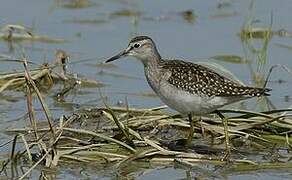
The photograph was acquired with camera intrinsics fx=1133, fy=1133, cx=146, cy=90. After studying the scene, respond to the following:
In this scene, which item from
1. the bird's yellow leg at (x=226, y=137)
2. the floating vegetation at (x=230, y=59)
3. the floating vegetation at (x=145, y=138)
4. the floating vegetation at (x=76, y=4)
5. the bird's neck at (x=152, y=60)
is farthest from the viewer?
the floating vegetation at (x=76, y=4)

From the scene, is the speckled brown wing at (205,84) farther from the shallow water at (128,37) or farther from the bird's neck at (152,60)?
the shallow water at (128,37)

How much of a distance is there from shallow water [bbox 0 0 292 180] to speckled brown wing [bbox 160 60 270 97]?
4.37ft

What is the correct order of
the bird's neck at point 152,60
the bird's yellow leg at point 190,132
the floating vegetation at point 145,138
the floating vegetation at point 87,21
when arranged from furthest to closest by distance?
1. the floating vegetation at point 87,21
2. the bird's neck at point 152,60
3. the bird's yellow leg at point 190,132
4. the floating vegetation at point 145,138

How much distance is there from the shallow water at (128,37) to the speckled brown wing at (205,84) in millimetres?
1332

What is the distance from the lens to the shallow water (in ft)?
33.9

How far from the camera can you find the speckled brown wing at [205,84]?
341 inches

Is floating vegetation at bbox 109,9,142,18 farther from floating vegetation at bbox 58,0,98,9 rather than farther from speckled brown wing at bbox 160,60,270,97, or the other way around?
speckled brown wing at bbox 160,60,270,97

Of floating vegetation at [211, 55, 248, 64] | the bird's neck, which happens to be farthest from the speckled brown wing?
floating vegetation at [211, 55, 248, 64]

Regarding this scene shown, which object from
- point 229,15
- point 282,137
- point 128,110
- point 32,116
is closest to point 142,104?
point 128,110

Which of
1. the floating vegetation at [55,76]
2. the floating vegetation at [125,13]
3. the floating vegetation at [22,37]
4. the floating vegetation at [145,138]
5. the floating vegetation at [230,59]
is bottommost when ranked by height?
the floating vegetation at [145,138]

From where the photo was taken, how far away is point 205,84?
8703 millimetres

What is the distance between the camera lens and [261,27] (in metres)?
12.5

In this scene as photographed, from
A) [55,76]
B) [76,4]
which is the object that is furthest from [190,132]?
[76,4]

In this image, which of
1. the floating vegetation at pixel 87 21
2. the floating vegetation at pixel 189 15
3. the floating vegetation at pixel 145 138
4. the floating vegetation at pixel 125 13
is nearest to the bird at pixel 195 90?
the floating vegetation at pixel 145 138
